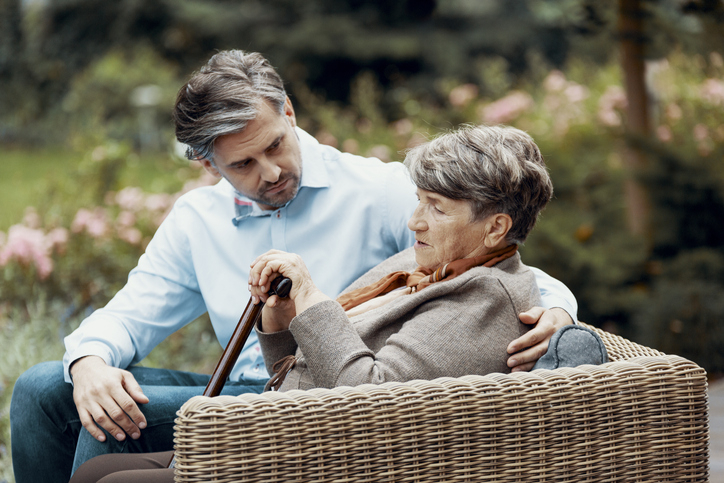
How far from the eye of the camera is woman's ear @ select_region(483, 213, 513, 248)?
5.06 ft

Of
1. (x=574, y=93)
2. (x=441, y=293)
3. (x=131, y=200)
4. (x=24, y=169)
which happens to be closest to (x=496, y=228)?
(x=441, y=293)

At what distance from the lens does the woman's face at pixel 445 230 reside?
154cm

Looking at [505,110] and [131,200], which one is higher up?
[131,200]

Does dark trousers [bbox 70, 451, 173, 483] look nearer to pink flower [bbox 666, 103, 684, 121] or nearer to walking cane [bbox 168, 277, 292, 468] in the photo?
walking cane [bbox 168, 277, 292, 468]

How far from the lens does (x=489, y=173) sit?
1503 millimetres

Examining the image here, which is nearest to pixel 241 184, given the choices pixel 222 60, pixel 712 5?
pixel 222 60

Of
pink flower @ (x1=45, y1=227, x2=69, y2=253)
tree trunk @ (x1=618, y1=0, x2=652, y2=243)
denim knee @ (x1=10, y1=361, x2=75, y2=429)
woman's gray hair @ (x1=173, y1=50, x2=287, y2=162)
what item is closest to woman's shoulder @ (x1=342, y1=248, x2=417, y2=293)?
woman's gray hair @ (x1=173, y1=50, x2=287, y2=162)

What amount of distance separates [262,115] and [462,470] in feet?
3.48

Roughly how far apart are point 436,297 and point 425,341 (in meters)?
0.12

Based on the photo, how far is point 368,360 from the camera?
1356mm

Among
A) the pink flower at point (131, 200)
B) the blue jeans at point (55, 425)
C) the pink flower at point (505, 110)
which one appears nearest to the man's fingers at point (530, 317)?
the blue jeans at point (55, 425)

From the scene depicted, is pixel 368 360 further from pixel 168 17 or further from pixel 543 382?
pixel 168 17

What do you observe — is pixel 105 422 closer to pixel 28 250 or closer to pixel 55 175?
pixel 28 250

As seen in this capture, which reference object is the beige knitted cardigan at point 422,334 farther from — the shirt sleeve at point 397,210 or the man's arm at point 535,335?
the shirt sleeve at point 397,210
